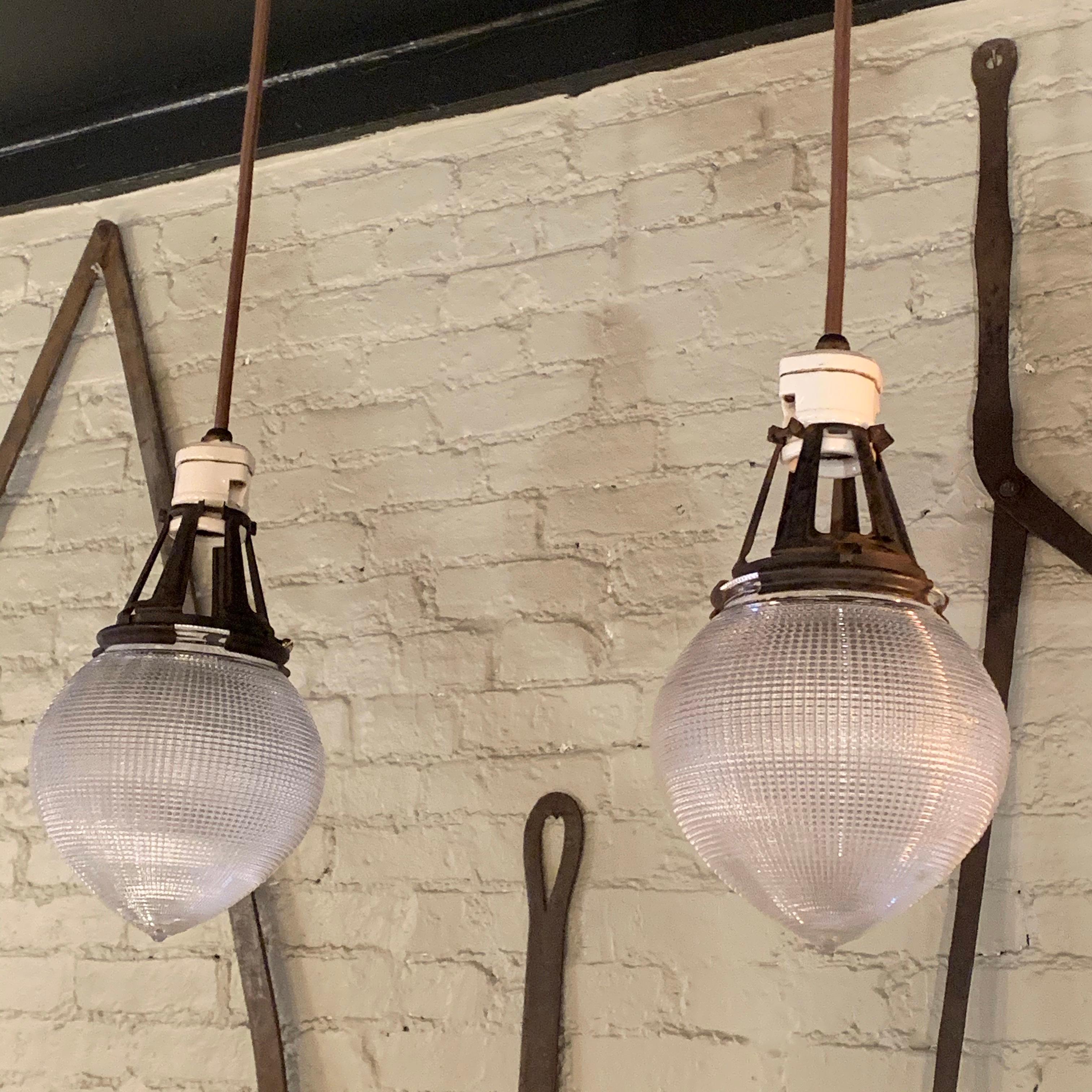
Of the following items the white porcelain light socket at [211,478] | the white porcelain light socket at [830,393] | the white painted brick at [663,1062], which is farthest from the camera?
the white painted brick at [663,1062]

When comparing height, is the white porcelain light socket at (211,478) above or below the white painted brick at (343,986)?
above

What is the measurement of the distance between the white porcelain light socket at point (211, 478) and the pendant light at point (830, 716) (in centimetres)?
40

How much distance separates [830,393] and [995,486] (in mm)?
443

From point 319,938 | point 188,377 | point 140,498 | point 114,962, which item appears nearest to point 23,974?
point 114,962

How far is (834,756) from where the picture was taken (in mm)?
733

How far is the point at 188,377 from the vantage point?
160 centimetres

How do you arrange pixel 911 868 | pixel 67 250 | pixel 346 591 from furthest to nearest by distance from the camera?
pixel 67 250 < pixel 346 591 < pixel 911 868

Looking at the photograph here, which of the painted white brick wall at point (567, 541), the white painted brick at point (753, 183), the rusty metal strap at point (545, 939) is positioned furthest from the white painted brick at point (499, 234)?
the rusty metal strap at point (545, 939)

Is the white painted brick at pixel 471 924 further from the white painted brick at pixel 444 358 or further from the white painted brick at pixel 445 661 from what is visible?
the white painted brick at pixel 444 358

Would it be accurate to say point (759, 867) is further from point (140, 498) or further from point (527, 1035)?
point (140, 498)

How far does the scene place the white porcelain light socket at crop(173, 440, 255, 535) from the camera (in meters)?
1.01

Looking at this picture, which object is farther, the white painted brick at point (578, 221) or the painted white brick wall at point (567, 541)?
the white painted brick at point (578, 221)

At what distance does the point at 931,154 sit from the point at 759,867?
86 centimetres

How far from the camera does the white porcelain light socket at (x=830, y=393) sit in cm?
84
